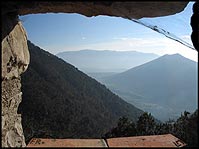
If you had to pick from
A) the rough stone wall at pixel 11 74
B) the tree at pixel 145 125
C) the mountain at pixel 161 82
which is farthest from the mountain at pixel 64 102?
the mountain at pixel 161 82

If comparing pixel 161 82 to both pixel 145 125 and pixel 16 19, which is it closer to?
pixel 145 125

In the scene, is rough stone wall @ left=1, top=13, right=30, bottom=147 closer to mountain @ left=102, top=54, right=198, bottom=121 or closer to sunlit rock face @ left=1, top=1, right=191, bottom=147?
sunlit rock face @ left=1, top=1, right=191, bottom=147

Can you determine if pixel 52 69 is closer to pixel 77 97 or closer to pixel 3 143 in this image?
pixel 77 97

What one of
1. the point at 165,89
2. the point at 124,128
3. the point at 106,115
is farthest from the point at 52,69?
the point at 165,89

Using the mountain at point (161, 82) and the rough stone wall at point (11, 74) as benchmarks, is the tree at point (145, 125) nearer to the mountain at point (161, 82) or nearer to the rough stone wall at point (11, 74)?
the rough stone wall at point (11, 74)

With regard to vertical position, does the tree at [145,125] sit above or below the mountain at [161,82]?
below

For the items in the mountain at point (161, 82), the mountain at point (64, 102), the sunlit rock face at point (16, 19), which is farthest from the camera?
the mountain at point (161, 82)
